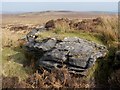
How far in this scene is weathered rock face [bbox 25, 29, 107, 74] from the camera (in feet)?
29.6

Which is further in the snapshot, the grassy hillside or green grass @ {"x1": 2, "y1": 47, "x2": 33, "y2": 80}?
green grass @ {"x1": 2, "y1": 47, "x2": 33, "y2": 80}

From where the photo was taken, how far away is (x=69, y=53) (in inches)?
362

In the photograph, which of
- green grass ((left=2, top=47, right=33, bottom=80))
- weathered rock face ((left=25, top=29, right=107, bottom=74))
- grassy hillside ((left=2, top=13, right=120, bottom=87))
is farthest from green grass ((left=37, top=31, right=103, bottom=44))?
green grass ((left=2, top=47, right=33, bottom=80))

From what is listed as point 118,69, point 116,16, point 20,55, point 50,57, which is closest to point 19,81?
point 50,57

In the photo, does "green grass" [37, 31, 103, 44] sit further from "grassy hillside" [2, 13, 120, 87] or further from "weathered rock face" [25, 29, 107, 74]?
"weathered rock face" [25, 29, 107, 74]

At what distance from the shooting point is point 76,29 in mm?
11477

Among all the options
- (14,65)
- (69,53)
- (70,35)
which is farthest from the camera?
(70,35)

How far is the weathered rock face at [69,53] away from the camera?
29.6 ft

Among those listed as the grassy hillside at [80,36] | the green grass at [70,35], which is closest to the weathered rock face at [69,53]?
the grassy hillside at [80,36]

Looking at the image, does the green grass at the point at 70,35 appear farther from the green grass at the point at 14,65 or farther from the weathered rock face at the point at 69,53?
the green grass at the point at 14,65

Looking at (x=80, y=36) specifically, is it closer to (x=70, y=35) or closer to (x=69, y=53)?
(x=70, y=35)

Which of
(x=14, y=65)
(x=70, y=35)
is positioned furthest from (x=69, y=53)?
(x=14, y=65)

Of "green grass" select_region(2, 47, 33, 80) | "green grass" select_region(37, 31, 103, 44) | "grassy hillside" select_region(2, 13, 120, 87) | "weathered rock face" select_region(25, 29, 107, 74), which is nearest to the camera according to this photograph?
"weathered rock face" select_region(25, 29, 107, 74)

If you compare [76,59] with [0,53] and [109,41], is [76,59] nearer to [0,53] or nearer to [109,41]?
[109,41]
